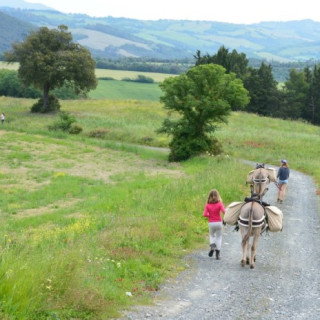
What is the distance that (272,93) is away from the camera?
9569 cm

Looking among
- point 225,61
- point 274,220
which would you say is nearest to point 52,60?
point 225,61

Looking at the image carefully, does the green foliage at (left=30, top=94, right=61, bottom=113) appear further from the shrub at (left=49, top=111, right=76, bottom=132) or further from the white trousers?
the white trousers

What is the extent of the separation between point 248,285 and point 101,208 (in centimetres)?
1085

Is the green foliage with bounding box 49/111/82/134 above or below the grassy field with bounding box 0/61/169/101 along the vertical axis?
above

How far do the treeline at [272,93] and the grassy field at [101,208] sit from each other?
3163cm

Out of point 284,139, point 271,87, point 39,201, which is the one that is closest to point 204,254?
point 39,201

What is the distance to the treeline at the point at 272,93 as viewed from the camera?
93062 mm

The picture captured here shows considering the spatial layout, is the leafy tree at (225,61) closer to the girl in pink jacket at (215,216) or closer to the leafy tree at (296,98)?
the leafy tree at (296,98)

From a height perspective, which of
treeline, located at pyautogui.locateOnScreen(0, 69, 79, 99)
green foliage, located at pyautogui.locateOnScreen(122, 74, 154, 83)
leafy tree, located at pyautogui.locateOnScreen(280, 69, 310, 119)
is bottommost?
treeline, located at pyautogui.locateOnScreen(0, 69, 79, 99)

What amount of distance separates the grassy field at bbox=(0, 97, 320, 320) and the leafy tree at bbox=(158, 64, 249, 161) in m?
2.49

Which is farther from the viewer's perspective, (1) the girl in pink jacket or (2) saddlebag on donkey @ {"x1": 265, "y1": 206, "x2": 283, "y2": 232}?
(1) the girl in pink jacket

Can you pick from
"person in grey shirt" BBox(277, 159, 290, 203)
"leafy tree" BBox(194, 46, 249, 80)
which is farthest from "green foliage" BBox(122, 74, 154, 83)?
"person in grey shirt" BBox(277, 159, 290, 203)

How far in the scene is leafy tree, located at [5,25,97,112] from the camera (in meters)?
65.8

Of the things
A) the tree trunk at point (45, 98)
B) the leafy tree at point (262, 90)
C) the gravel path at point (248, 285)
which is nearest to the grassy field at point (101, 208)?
the gravel path at point (248, 285)
